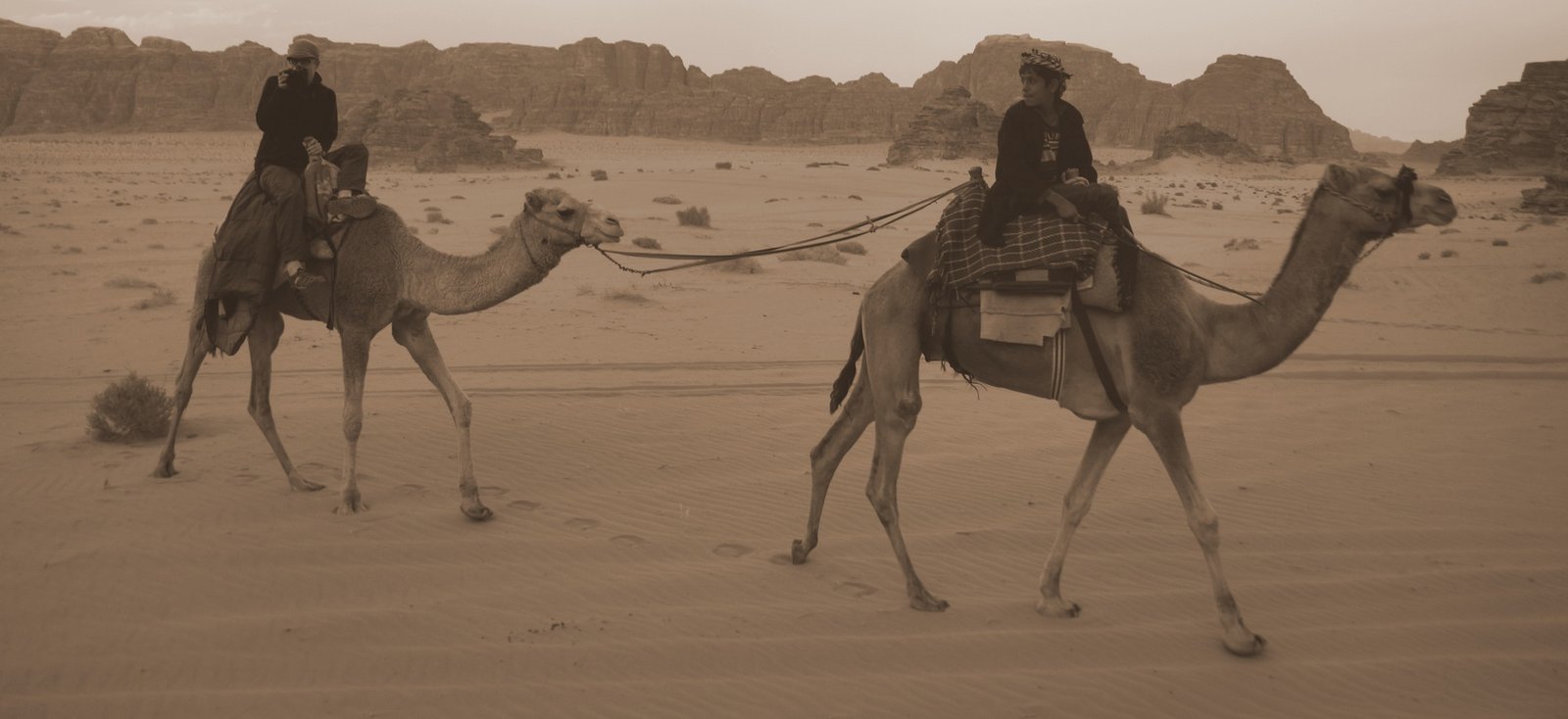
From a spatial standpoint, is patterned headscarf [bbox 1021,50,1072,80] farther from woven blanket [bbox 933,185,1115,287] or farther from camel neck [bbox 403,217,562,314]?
camel neck [bbox 403,217,562,314]

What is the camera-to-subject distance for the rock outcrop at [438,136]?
6975 centimetres

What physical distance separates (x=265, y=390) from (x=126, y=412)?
1822 mm

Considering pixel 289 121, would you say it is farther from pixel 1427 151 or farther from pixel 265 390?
pixel 1427 151

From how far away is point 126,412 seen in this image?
366 inches

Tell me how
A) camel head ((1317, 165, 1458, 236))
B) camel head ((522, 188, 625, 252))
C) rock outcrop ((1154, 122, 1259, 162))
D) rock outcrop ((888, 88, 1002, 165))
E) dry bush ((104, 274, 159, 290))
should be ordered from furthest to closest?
rock outcrop ((1154, 122, 1259, 162)), rock outcrop ((888, 88, 1002, 165)), dry bush ((104, 274, 159, 290)), camel head ((522, 188, 625, 252)), camel head ((1317, 165, 1458, 236))

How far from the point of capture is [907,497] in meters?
8.36

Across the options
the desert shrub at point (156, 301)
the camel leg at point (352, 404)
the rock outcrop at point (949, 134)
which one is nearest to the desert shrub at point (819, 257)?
the desert shrub at point (156, 301)

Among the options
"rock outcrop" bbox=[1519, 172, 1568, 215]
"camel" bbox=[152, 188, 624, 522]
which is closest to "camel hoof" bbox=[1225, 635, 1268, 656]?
"camel" bbox=[152, 188, 624, 522]

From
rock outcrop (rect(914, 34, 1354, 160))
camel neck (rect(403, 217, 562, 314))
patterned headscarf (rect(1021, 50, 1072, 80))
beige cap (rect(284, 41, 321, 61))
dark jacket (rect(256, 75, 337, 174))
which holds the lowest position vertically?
camel neck (rect(403, 217, 562, 314))

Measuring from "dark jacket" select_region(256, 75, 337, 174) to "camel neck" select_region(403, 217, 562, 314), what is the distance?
3.89 feet

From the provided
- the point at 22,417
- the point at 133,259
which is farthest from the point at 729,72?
the point at 22,417

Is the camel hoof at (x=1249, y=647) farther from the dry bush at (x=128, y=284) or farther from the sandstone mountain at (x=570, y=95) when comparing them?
the sandstone mountain at (x=570, y=95)

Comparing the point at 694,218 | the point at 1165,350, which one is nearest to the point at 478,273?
the point at 1165,350

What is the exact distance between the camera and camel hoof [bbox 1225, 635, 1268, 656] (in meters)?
5.69
